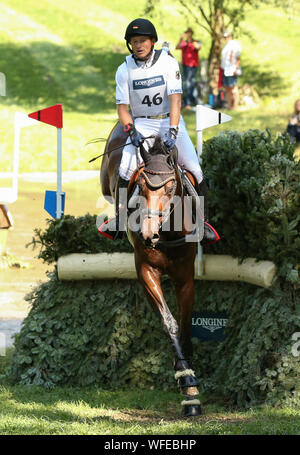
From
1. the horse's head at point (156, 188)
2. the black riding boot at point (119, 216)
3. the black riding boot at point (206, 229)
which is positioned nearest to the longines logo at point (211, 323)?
Result: the black riding boot at point (206, 229)

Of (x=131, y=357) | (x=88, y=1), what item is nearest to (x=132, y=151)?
(x=131, y=357)

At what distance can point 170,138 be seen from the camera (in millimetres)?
6461

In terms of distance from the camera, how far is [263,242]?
7145mm

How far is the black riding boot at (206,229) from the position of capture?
6988mm

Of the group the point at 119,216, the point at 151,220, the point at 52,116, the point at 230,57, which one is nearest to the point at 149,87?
the point at 119,216

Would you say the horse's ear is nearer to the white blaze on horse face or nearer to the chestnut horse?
the chestnut horse

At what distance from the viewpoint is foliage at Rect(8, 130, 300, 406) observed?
6.79m

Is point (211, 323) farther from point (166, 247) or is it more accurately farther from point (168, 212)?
point (168, 212)

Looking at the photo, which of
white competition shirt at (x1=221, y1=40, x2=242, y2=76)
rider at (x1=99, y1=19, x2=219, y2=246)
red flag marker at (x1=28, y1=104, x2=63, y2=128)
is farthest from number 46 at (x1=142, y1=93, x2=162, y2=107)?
white competition shirt at (x1=221, y1=40, x2=242, y2=76)

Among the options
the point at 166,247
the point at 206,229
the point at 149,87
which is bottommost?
the point at 166,247

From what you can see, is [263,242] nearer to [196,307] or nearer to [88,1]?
[196,307]

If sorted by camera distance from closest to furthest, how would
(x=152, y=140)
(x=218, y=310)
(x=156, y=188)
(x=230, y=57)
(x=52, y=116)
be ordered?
(x=156, y=188) < (x=152, y=140) < (x=218, y=310) < (x=52, y=116) < (x=230, y=57)

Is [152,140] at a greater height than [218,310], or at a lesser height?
greater

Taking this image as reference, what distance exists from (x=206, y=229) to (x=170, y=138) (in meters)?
0.95
